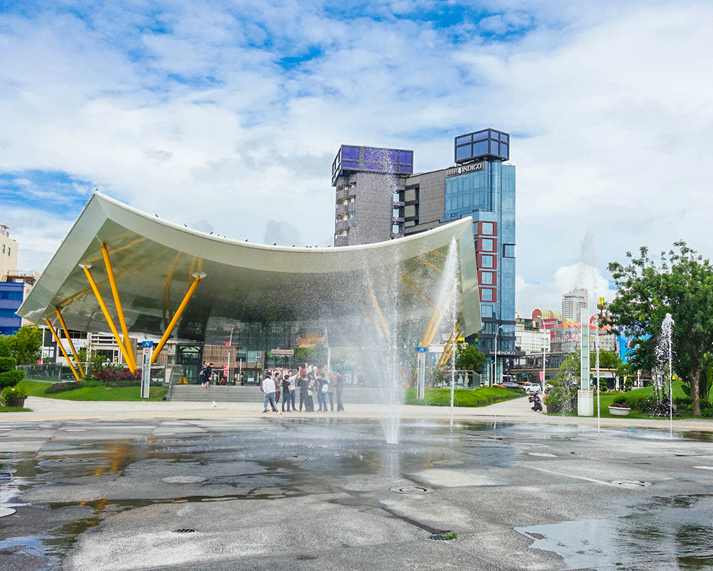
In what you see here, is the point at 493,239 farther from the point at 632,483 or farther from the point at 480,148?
the point at 632,483

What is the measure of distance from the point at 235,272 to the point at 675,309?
80.3ft

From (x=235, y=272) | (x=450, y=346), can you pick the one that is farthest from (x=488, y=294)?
(x=235, y=272)

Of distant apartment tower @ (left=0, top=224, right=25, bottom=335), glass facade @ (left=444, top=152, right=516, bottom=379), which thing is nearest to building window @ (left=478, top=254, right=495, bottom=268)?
glass facade @ (left=444, top=152, right=516, bottom=379)

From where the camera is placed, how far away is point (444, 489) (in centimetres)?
840

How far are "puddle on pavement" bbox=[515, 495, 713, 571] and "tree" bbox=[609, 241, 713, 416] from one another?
23426 mm

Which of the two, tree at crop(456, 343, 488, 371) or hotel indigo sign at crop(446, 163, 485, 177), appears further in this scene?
hotel indigo sign at crop(446, 163, 485, 177)

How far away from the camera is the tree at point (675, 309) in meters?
28.6

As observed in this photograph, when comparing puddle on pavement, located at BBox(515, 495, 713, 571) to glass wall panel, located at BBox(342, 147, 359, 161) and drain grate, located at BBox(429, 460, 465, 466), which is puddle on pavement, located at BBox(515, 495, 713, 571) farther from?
glass wall panel, located at BBox(342, 147, 359, 161)

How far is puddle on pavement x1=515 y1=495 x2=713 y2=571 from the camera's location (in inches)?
207

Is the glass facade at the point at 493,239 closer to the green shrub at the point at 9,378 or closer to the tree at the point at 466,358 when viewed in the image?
the tree at the point at 466,358

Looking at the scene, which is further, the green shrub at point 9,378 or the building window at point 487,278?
the building window at point 487,278

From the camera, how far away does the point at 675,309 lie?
2938cm

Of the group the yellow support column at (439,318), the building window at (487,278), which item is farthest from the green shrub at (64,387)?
the building window at (487,278)

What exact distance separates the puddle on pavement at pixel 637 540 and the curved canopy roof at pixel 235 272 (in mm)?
29813
